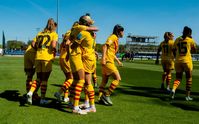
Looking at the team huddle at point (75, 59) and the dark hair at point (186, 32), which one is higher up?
the dark hair at point (186, 32)

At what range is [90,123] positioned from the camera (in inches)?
270

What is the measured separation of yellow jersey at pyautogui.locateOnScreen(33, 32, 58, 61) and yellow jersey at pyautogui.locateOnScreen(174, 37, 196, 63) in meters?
3.83

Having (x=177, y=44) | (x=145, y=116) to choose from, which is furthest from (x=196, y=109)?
(x=177, y=44)

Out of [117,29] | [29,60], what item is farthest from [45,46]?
[117,29]

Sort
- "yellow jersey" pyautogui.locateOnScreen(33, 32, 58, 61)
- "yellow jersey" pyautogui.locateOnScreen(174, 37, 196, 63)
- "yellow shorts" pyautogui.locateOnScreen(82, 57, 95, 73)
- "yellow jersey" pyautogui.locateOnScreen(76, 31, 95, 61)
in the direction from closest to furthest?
"yellow jersey" pyautogui.locateOnScreen(76, 31, 95, 61) < "yellow shorts" pyautogui.locateOnScreen(82, 57, 95, 73) < "yellow jersey" pyautogui.locateOnScreen(33, 32, 58, 61) < "yellow jersey" pyautogui.locateOnScreen(174, 37, 196, 63)

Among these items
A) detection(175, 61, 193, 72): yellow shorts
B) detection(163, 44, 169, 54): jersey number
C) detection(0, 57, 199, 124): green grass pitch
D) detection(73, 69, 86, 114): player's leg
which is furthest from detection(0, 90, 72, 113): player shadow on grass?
detection(163, 44, 169, 54): jersey number

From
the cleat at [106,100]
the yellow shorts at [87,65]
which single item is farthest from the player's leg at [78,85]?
the cleat at [106,100]

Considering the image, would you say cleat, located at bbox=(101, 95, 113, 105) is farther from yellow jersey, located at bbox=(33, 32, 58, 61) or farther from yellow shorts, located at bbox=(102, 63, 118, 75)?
yellow jersey, located at bbox=(33, 32, 58, 61)

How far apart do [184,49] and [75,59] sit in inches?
154

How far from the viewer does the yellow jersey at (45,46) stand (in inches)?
349

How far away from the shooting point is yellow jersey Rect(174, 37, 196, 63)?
10.4 meters

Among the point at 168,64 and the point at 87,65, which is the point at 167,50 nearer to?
the point at 168,64

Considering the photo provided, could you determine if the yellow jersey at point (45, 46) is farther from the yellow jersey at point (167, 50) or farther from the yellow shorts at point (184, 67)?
the yellow jersey at point (167, 50)

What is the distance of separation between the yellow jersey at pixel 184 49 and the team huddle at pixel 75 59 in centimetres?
209
